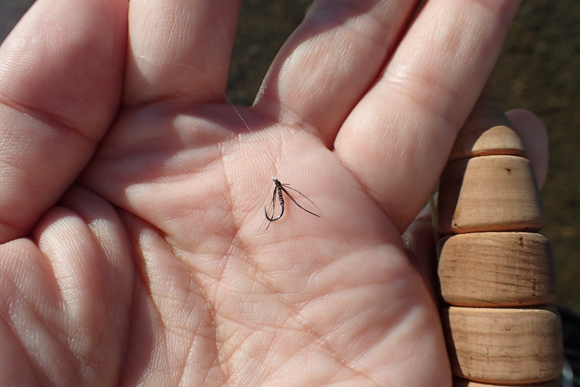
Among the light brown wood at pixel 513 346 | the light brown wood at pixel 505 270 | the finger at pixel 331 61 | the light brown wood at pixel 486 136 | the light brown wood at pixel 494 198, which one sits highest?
the finger at pixel 331 61

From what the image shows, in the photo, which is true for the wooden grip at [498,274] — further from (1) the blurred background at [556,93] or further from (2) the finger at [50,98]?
(1) the blurred background at [556,93]

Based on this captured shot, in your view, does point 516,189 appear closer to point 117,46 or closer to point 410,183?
point 410,183

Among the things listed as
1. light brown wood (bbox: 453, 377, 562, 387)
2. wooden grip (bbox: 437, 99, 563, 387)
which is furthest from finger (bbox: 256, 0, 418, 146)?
light brown wood (bbox: 453, 377, 562, 387)

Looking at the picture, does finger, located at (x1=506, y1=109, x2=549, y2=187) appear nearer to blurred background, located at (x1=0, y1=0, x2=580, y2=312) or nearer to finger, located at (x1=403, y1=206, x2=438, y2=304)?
finger, located at (x1=403, y1=206, x2=438, y2=304)

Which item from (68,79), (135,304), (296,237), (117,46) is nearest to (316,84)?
(296,237)

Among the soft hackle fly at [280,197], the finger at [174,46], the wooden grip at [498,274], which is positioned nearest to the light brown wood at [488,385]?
the wooden grip at [498,274]
